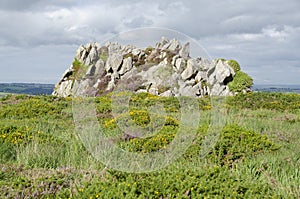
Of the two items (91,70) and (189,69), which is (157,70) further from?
(91,70)

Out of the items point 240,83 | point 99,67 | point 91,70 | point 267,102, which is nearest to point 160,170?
point 91,70

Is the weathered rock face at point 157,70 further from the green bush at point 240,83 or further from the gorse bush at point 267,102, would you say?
the green bush at point 240,83

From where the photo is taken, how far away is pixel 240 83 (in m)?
30.9

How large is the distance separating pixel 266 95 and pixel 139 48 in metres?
14.3

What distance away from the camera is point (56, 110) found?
46.9ft

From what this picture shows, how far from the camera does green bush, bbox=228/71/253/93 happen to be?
30.8 metres

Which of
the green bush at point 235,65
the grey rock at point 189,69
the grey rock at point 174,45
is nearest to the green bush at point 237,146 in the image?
the grey rock at point 189,69

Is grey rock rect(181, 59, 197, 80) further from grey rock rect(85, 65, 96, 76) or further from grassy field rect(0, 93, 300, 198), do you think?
grey rock rect(85, 65, 96, 76)

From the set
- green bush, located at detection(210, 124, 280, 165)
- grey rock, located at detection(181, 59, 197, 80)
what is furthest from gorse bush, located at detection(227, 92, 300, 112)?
grey rock, located at detection(181, 59, 197, 80)

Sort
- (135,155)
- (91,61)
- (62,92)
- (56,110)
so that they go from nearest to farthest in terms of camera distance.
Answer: (135,155) → (91,61) → (56,110) → (62,92)

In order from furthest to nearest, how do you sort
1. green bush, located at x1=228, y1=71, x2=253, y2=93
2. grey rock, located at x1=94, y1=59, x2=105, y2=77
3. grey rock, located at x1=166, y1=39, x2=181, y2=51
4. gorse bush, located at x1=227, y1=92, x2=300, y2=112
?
green bush, located at x1=228, y1=71, x2=253, y2=93 → gorse bush, located at x1=227, y1=92, x2=300, y2=112 → grey rock, located at x1=94, y1=59, x2=105, y2=77 → grey rock, located at x1=166, y1=39, x2=181, y2=51

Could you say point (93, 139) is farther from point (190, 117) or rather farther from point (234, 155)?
point (234, 155)

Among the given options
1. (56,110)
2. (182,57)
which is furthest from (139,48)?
(56,110)

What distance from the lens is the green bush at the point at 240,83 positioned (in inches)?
1214
